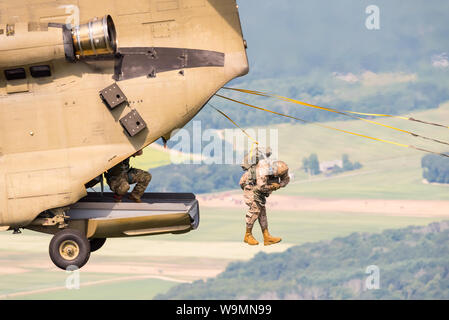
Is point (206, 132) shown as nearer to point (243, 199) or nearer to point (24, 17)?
point (243, 199)

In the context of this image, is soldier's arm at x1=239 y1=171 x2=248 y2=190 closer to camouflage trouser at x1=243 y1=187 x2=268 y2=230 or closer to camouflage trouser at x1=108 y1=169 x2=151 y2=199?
camouflage trouser at x1=243 y1=187 x2=268 y2=230

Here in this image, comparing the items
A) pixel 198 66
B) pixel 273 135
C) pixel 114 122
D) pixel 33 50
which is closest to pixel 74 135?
pixel 114 122

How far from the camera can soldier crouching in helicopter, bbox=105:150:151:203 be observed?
52.2ft

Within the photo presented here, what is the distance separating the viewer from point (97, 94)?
50.5ft

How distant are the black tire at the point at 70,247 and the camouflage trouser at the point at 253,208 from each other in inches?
128

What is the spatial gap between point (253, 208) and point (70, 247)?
12.2 ft

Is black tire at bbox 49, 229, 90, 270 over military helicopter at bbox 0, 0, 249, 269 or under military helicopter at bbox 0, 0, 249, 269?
under

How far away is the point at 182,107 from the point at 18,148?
3.33 meters

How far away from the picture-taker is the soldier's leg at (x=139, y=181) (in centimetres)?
1597

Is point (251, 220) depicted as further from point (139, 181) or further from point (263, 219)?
point (139, 181)

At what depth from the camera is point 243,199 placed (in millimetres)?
16203

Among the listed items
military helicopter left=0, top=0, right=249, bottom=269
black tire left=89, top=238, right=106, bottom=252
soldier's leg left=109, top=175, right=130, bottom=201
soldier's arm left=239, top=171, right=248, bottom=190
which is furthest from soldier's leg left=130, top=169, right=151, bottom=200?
soldier's arm left=239, top=171, right=248, bottom=190

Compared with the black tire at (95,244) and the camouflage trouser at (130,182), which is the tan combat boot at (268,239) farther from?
the black tire at (95,244)

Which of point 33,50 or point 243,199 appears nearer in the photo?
point 33,50
